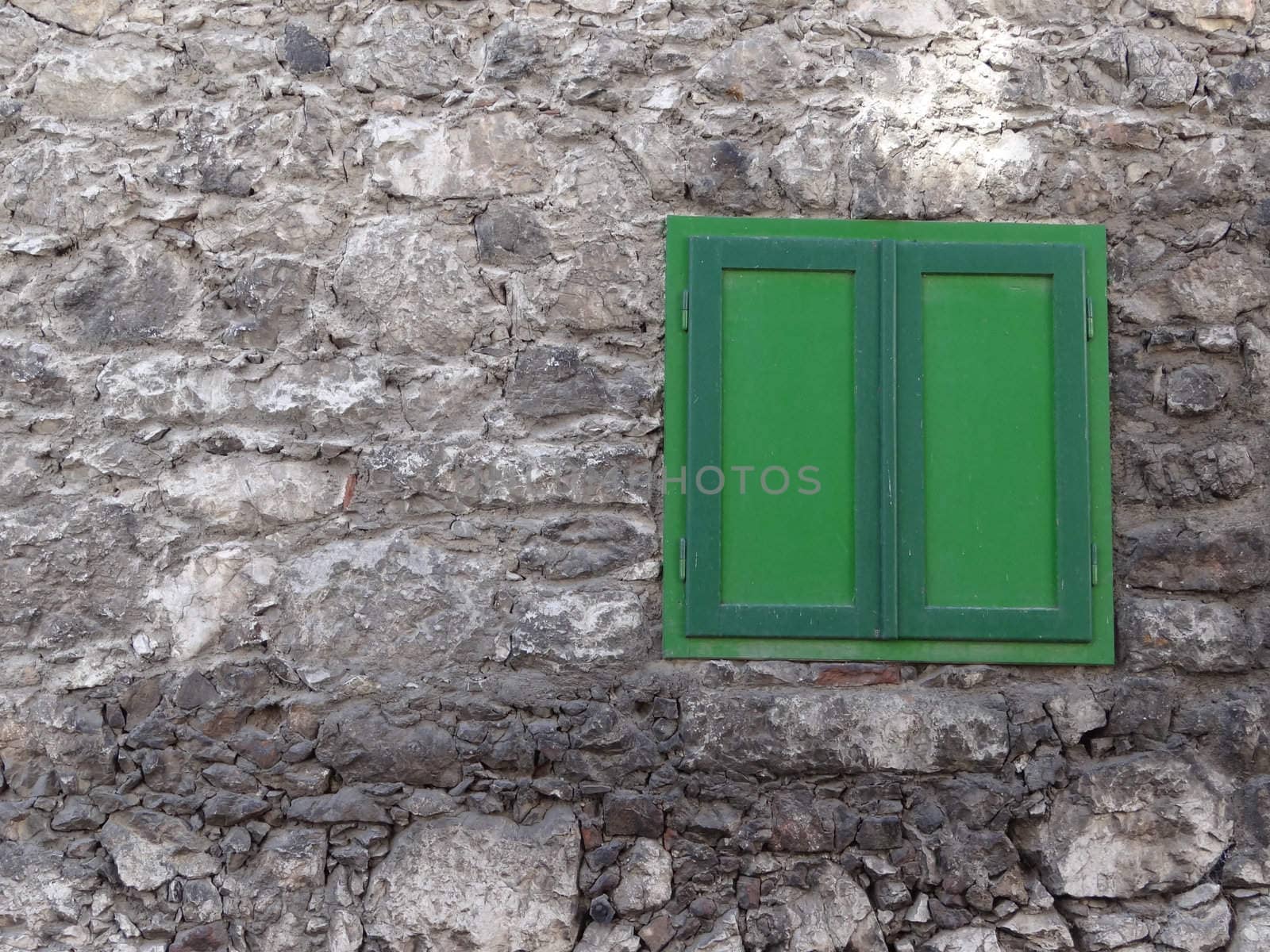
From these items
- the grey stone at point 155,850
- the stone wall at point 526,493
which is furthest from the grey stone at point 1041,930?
the grey stone at point 155,850

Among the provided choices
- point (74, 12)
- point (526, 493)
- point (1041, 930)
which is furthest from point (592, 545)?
point (74, 12)

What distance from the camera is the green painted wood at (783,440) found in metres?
2.57

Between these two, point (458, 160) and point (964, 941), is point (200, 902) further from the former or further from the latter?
point (458, 160)

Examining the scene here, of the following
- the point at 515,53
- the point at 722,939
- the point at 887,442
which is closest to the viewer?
the point at 722,939

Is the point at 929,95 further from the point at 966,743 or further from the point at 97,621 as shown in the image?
the point at 97,621

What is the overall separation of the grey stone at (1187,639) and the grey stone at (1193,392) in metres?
0.49

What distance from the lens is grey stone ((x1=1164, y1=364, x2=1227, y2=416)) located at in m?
2.63

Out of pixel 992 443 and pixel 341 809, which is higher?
pixel 992 443

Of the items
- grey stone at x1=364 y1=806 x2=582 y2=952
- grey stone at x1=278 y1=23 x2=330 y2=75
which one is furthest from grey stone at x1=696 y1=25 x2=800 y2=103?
grey stone at x1=364 y1=806 x2=582 y2=952

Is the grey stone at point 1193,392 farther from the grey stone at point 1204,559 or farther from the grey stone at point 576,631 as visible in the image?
the grey stone at point 576,631

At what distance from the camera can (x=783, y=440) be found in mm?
2611

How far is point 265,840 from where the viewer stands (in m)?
2.53

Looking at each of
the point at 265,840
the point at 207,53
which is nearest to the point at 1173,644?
the point at 265,840

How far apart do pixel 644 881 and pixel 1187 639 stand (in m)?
1.43
